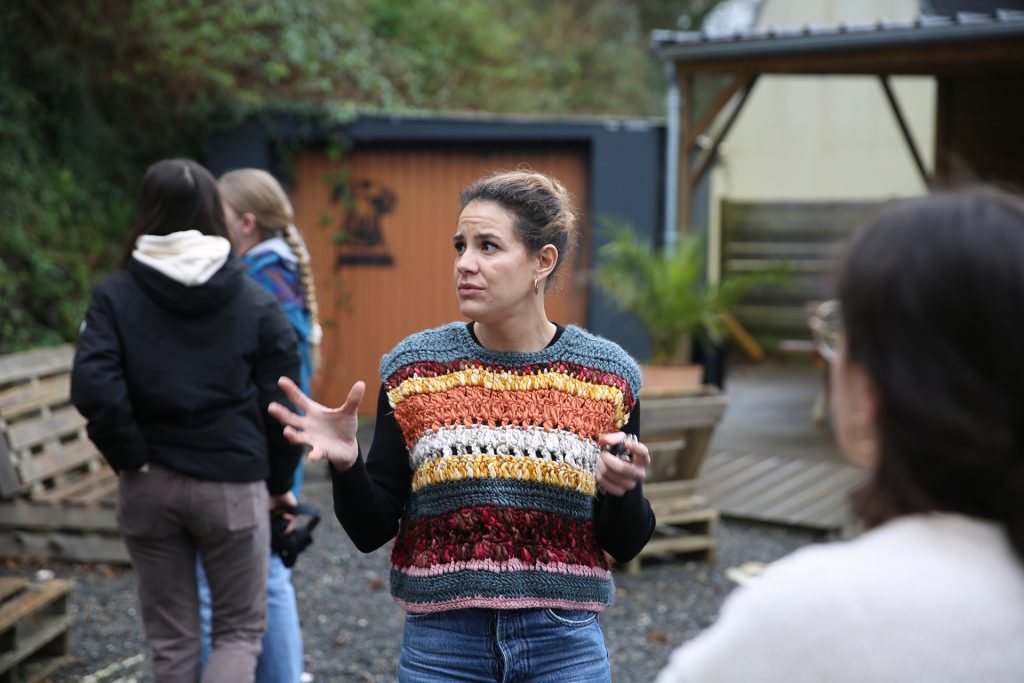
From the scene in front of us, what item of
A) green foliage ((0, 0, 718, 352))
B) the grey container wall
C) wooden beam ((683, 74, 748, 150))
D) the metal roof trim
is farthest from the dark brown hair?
the grey container wall

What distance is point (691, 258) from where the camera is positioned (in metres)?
8.40

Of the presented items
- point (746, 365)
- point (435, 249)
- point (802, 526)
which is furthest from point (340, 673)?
point (746, 365)

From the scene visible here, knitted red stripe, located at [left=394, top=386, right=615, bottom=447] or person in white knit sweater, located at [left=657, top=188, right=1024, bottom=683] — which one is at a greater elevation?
person in white knit sweater, located at [left=657, top=188, right=1024, bottom=683]

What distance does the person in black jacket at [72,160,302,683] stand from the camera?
330 cm

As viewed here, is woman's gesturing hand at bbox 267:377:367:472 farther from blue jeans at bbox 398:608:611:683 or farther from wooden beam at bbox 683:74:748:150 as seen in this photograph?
wooden beam at bbox 683:74:748:150

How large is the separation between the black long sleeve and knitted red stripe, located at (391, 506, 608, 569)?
4.1 inches

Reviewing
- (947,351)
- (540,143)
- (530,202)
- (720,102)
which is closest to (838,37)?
(720,102)

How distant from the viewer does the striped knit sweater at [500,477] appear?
2391mm

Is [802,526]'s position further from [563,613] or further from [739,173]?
[739,173]

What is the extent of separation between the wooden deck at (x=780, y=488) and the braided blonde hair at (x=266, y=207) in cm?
389

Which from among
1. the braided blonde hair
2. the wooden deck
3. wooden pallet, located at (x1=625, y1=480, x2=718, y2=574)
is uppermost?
the braided blonde hair

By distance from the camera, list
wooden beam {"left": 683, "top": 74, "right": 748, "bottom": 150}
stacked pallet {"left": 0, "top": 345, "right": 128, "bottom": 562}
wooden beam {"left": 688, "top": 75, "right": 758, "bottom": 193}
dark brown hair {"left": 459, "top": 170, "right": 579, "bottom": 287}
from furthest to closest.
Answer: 1. wooden beam {"left": 688, "top": 75, "right": 758, "bottom": 193}
2. wooden beam {"left": 683, "top": 74, "right": 748, "bottom": 150}
3. stacked pallet {"left": 0, "top": 345, "right": 128, "bottom": 562}
4. dark brown hair {"left": 459, "top": 170, "right": 579, "bottom": 287}

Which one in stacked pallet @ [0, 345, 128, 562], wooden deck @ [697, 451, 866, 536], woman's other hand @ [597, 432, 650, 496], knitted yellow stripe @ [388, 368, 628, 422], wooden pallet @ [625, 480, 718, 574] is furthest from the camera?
wooden deck @ [697, 451, 866, 536]

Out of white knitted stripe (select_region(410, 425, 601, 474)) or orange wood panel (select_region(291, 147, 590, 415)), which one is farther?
orange wood panel (select_region(291, 147, 590, 415))
